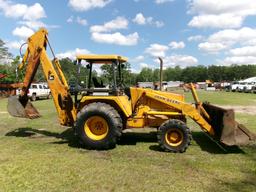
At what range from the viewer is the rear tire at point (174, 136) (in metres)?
8.72

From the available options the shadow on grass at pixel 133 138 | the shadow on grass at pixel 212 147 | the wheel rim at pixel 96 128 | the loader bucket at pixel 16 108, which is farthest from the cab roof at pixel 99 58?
the shadow on grass at pixel 212 147

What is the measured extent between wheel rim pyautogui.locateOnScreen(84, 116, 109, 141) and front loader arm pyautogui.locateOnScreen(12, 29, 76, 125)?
0.91 metres

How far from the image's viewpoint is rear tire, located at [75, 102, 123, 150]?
29.2 ft

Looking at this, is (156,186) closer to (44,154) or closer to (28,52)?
Answer: (44,154)

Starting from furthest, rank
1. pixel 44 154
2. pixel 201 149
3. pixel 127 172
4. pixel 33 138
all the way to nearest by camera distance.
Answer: pixel 33 138
pixel 201 149
pixel 44 154
pixel 127 172

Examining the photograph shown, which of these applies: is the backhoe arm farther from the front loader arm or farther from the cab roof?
the front loader arm

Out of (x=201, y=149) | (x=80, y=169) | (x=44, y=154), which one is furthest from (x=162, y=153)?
(x=44, y=154)

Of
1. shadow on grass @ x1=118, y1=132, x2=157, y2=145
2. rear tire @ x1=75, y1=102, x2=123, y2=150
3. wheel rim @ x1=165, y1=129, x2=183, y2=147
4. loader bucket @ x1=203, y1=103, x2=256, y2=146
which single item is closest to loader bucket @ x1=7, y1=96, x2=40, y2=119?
rear tire @ x1=75, y1=102, x2=123, y2=150

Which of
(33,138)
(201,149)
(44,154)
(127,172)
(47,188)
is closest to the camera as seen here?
(47,188)

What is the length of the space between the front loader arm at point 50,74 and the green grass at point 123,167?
3.17 ft

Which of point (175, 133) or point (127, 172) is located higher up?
point (175, 133)

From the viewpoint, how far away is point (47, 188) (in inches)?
236

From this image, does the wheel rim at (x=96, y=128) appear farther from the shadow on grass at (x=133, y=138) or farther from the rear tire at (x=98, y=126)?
the shadow on grass at (x=133, y=138)

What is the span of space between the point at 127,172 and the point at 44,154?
8.67 ft
